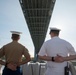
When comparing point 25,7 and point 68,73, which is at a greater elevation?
point 25,7

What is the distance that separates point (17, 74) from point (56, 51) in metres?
0.77

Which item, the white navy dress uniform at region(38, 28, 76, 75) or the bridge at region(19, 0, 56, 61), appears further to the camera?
the bridge at region(19, 0, 56, 61)

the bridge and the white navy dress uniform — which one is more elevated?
the bridge

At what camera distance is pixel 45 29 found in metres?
63.4

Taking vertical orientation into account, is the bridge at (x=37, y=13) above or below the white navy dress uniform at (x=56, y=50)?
above

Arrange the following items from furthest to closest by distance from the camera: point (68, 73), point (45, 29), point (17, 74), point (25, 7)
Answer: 1. point (45, 29)
2. point (25, 7)
3. point (17, 74)
4. point (68, 73)

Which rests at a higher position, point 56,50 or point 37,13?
point 37,13

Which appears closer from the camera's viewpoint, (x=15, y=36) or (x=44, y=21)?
(x=15, y=36)

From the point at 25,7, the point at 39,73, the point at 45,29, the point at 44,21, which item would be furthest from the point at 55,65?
the point at 45,29

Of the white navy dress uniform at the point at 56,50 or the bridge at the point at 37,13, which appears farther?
the bridge at the point at 37,13

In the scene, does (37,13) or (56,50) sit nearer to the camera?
(56,50)

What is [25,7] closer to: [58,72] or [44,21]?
[44,21]

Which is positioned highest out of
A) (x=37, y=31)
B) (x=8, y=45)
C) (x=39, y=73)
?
(x=37, y=31)

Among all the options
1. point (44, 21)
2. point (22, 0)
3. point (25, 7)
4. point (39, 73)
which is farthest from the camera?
point (44, 21)
